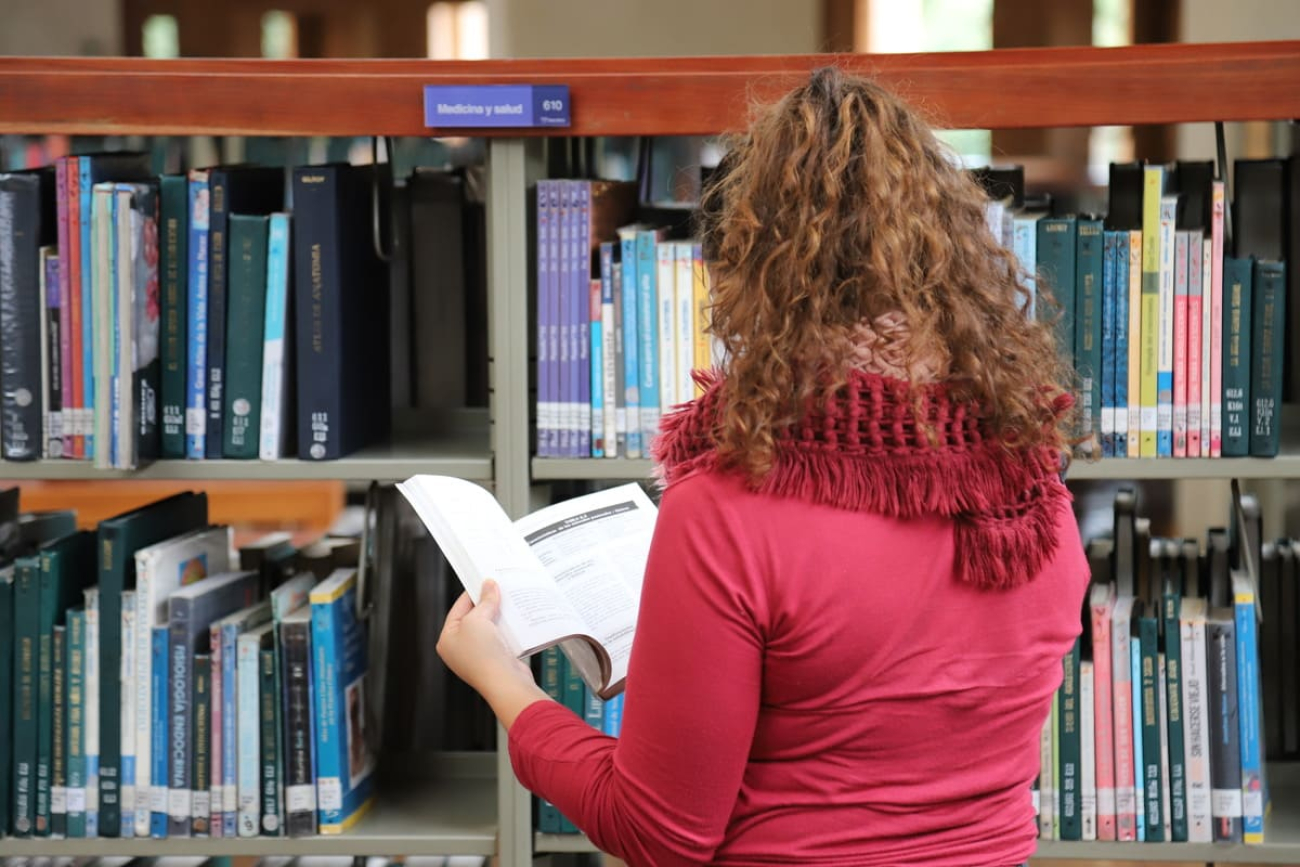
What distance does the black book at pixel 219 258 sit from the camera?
1550mm

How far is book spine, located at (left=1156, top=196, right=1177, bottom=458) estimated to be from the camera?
5.02ft

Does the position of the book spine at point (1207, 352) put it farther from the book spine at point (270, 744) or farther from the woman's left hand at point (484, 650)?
the book spine at point (270, 744)

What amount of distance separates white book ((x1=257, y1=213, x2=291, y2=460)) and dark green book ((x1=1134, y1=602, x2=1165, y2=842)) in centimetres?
107

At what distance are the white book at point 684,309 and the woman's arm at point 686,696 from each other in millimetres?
653

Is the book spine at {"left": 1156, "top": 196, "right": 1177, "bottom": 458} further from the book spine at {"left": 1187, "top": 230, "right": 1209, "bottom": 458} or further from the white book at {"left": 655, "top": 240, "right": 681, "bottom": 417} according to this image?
the white book at {"left": 655, "top": 240, "right": 681, "bottom": 417}

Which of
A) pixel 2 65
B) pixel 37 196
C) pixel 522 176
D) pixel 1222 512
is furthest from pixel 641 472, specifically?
pixel 1222 512

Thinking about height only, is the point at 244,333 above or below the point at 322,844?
above

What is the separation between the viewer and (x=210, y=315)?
62.2 inches

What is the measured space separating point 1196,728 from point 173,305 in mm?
1323

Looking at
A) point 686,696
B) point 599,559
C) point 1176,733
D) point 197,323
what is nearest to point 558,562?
point 599,559

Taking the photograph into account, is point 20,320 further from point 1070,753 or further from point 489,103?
point 1070,753

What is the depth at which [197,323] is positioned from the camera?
158 centimetres

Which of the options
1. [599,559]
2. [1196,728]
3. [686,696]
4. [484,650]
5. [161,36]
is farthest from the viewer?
[161,36]

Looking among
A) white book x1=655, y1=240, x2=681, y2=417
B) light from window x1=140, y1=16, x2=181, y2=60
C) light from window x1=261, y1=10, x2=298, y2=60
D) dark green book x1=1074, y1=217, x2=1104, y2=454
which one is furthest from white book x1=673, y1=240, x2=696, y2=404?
light from window x1=140, y1=16, x2=181, y2=60
